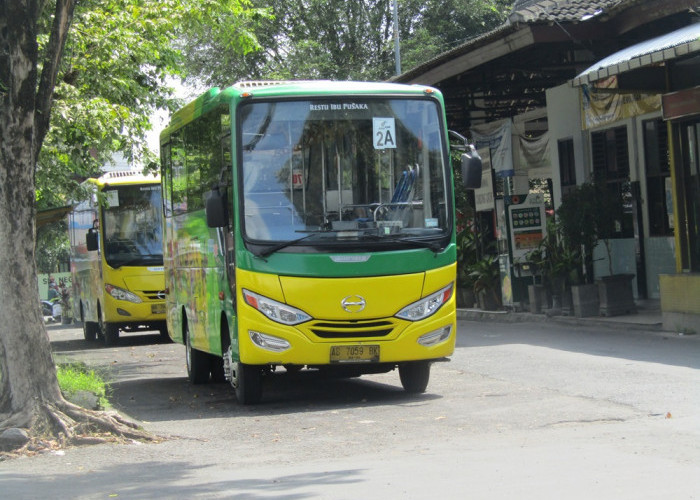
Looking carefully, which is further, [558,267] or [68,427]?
[558,267]

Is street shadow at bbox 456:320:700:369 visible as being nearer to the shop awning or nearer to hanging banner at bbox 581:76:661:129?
the shop awning

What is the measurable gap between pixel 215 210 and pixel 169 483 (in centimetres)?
408

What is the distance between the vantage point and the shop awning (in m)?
13.9

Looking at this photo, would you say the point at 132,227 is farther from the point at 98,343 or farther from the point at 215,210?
the point at 215,210

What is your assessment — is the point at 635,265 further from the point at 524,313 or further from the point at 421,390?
the point at 421,390

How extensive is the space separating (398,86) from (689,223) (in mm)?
6565

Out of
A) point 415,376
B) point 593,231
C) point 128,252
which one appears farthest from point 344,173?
point 128,252

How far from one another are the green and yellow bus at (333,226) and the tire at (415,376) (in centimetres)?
2

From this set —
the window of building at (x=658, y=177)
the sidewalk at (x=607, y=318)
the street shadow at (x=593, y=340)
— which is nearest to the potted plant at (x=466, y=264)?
the sidewalk at (x=607, y=318)

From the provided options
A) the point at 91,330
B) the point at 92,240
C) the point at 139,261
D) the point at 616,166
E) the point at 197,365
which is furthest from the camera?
the point at 91,330

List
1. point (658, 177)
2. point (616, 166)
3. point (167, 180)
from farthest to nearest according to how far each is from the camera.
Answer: point (616, 166)
point (658, 177)
point (167, 180)

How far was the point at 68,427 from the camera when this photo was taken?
9305 millimetres

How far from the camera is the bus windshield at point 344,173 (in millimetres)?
10922

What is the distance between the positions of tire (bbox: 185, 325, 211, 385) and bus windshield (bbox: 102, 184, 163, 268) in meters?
8.84
